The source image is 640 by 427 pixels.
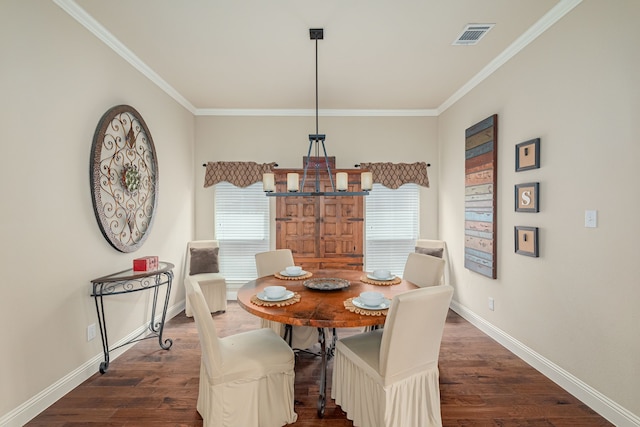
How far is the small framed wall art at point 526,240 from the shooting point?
2.61 meters

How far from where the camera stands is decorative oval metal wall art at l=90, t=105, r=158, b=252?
8.36 feet

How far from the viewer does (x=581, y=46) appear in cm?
217

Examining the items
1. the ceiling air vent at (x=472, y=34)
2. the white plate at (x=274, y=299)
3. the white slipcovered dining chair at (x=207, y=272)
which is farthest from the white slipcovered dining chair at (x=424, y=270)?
the white slipcovered dining chair at (x=207, y=272)

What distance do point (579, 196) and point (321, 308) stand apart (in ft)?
6.60

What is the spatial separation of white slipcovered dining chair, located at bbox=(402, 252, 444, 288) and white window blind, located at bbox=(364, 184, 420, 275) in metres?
1.63

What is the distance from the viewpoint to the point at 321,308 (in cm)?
192

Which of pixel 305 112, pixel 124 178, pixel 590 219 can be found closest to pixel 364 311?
pixel 590 219

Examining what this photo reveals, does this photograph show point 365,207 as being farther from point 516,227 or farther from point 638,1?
point 638,1

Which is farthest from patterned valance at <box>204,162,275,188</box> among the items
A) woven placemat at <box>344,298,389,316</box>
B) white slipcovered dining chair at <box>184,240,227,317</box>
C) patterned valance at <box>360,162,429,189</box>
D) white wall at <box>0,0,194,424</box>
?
woven placemat at <box>344,298,389,316</box>

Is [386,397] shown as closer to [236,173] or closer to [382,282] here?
[382,282]

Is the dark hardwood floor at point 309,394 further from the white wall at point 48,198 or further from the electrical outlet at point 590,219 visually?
the electrical outlet at point 590,219

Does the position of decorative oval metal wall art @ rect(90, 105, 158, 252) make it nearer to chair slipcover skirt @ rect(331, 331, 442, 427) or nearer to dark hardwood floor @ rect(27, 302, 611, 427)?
dark hardwood floor @ rect(27, 302, 611, 427)

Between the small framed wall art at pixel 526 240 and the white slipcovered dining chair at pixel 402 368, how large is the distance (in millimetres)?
1392

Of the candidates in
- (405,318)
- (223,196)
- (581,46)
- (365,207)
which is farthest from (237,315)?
(581,46)
